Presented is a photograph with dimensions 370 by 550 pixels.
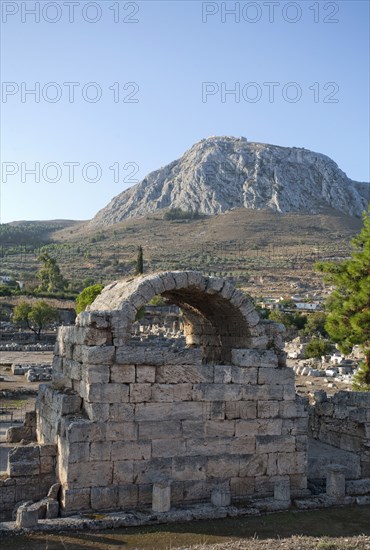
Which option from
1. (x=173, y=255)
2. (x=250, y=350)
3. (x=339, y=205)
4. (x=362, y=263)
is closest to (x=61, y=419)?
(x=250, y=350)

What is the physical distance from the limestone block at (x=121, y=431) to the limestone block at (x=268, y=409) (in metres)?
2.31

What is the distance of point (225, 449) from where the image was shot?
10.9 meters

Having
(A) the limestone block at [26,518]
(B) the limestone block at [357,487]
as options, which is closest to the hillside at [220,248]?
(B) the limestone block at [357,487]

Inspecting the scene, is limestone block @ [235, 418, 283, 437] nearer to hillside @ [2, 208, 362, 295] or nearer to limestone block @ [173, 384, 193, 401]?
limestone block @ [173, 384, 193, 401]

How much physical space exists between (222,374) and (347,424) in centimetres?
432

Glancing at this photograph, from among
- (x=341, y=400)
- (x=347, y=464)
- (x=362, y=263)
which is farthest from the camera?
(x=362, y=263)

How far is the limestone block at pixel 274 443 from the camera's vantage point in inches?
434

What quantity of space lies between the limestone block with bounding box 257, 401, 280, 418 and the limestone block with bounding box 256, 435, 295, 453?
38 cm

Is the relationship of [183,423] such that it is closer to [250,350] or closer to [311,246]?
[250,350]

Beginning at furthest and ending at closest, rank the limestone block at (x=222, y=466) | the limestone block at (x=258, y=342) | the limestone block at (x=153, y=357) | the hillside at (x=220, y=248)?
the hillside at (x=220, y=248), the limestone block at (x=258, y=342), the limestone block at (x=222, y=466), the limestone block at (x=153, y=357)

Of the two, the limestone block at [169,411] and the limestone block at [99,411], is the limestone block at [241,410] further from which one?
the limestone block at [99,411]

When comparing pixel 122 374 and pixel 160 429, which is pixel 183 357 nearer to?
pixel 122 374

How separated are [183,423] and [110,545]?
2.53m

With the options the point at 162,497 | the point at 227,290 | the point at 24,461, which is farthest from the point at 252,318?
the point at 24,461
